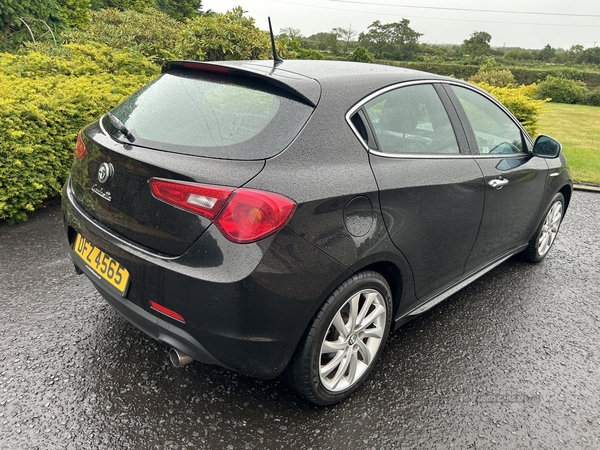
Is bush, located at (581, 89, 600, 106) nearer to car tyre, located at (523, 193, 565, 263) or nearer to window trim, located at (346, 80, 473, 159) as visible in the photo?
car tyre, located at (523, 193, 565, 263)

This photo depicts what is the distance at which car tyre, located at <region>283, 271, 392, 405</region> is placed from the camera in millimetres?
2059

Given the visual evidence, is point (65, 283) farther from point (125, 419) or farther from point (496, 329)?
point (496, 329)

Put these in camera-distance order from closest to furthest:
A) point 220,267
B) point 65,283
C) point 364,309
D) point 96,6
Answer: point 220,267
point 364,309
point 65,283
point 96,6

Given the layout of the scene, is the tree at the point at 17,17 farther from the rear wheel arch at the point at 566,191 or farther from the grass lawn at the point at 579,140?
the grass lawn at the point at 579,140

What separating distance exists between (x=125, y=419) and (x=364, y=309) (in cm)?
123

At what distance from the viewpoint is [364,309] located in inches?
89.2

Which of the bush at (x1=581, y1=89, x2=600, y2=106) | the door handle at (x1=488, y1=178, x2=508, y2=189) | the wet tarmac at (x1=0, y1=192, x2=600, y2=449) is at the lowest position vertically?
the bush at (x1=581, y1=89, x2=600, y2=106)

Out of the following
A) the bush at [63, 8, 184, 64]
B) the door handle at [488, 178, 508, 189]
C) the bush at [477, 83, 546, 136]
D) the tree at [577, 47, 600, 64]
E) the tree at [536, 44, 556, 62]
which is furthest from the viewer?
the tree at [536, 44, 556, 62]

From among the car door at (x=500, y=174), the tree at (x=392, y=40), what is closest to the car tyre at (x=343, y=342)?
the car door at (x=500, y=174)

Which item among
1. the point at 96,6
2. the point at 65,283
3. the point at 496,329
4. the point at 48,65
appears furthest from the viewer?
the point at 96,6

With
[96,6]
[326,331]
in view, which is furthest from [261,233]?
[96,6]

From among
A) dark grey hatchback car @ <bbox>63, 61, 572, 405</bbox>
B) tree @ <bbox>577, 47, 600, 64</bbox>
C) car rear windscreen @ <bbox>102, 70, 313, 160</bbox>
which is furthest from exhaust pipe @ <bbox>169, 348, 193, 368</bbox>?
tree @ <bbox>577, 47, 600, 64</bbox>

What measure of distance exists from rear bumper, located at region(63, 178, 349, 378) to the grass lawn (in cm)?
694

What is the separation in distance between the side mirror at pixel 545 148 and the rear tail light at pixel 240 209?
246 centimetres
